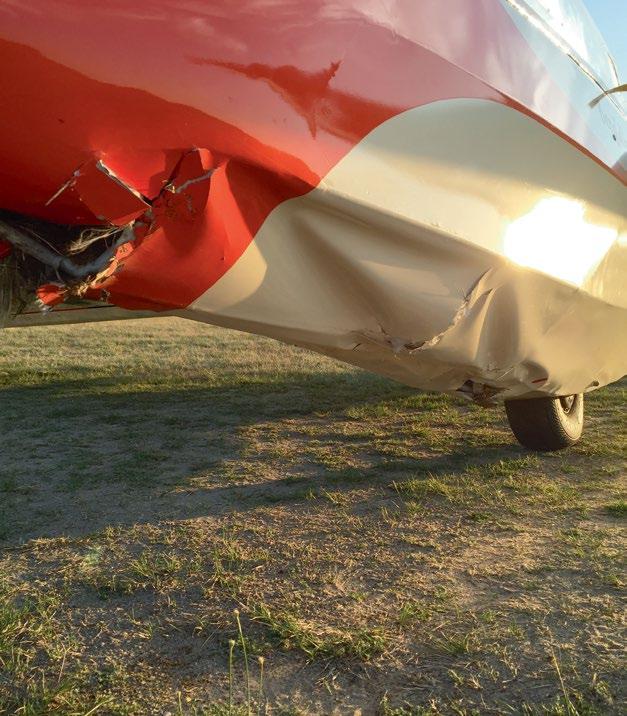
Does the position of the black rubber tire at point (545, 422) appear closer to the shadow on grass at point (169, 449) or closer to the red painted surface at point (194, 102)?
the shadow on grass at point (169, 449)

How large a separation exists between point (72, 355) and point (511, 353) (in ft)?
20.0

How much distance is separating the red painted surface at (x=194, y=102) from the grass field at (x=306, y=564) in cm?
93

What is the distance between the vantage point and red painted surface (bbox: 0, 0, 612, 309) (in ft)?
4.64

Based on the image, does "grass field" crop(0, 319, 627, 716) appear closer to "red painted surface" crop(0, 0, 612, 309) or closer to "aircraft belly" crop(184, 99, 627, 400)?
"aircraft belly" crop(184, 99, 627, 400)

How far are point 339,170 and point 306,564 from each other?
4.28 feet

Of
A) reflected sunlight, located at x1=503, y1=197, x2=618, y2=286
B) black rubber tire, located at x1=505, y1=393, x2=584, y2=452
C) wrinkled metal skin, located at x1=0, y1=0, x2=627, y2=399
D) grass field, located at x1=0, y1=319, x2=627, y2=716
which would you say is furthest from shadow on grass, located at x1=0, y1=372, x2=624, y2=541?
reflected sunlight, located at x1=503, y1=197, x2=618, y2=286

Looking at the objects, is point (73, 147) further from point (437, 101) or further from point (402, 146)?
point (437, 101)

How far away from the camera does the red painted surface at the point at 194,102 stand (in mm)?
1414

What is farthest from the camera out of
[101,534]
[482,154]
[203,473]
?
[203,473]

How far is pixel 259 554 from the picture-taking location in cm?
249

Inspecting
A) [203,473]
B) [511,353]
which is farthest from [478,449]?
[203,473]

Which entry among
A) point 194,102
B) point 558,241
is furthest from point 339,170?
point 558,241

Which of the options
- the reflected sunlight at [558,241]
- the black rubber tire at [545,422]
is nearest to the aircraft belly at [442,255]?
the reflected sunlight at [558,241]

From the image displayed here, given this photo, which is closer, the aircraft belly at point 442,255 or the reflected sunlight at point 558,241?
the aircraft belly at point 442,255
